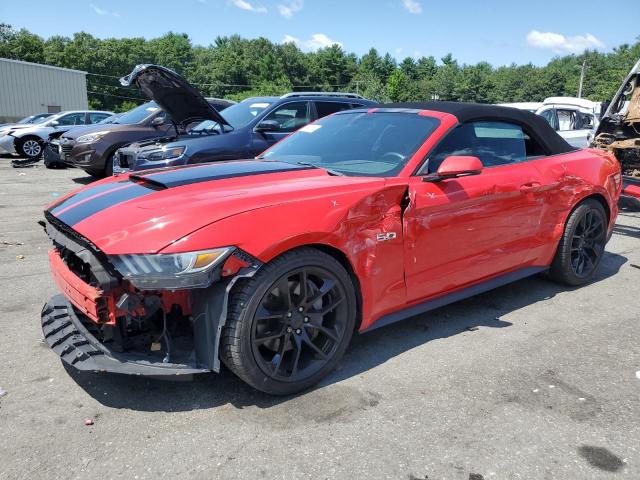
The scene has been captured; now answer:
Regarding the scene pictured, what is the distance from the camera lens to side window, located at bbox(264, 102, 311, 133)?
8.20 meters

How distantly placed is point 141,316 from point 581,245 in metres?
3.86

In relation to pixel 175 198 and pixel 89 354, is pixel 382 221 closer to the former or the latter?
pixel 175 198

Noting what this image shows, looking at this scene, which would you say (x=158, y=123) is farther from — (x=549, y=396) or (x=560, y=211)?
(x=549, y=396)

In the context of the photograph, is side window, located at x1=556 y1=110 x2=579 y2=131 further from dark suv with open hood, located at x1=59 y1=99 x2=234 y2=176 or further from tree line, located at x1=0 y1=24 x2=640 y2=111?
tree line, located at x1=0 y1=24 x2=640 y2=111

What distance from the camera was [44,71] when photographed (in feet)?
109

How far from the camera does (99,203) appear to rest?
2895 millimetres

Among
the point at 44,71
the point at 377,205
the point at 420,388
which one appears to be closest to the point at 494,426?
the point at 420,388

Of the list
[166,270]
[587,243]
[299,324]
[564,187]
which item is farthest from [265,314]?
[587,243]

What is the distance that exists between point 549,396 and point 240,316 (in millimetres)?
1786

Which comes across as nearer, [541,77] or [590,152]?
[590,152]

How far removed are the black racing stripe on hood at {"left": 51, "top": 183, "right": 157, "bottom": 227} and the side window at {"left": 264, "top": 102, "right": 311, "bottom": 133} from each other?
210 inches

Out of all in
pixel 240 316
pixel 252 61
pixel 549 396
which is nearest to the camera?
pixel 240 316

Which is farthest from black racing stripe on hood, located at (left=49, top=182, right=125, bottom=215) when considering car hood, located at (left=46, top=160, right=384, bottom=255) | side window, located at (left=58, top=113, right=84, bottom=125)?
side window, located at (left=58, top=113, right=84, bottom=125)

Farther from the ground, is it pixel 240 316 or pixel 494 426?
pixel 240 316
